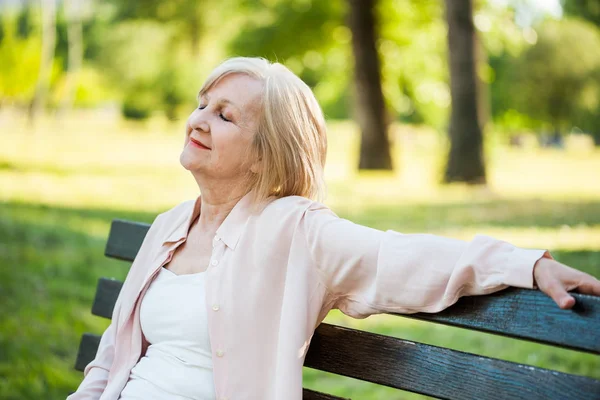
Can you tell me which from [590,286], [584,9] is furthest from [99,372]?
[584,9]

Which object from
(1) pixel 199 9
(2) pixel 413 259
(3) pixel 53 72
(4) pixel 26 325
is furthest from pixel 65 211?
(3) pixel 53 72

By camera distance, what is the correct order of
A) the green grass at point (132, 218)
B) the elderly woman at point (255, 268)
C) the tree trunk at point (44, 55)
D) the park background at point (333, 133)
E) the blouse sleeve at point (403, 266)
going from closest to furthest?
the blouse sleeve at point (403, 266) → the elderly woman at point (255, 268) → the green grass at point (132, 218) → the park background at point (333, 133) → the tree trunk at point (44, 55)

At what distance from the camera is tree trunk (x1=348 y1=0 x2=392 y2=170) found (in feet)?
56.7

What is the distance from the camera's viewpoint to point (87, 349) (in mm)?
3041

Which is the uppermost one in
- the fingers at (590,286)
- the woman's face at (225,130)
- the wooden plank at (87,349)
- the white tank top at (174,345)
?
the woman's face at (225,130)

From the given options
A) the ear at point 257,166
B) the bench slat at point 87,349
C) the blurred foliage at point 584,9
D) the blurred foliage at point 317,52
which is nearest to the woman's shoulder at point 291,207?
the ear at point 257,166

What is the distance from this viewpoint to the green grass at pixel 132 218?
5.10 meters

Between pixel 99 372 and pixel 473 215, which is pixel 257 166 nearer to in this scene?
pixel 99 372

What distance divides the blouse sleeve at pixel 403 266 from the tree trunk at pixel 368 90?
15.6 meters

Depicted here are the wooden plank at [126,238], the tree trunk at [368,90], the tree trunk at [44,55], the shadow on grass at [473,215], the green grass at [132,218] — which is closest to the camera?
the wooden plank at [126,238]

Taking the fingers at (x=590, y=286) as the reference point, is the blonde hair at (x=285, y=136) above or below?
above

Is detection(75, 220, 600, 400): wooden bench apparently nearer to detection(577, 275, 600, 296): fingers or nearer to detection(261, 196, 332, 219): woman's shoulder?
detection(577, 275, 600, 296): fingers

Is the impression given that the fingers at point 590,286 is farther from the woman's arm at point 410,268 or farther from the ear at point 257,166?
the ear at point 257,166

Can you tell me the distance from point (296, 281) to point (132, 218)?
29.5 ft
